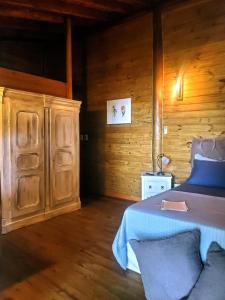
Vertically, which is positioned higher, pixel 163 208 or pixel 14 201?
pixel 163 208

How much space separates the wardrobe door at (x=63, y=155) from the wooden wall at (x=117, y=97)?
996mm

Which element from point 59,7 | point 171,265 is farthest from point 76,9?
point 171,265

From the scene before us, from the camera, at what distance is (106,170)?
5090mm

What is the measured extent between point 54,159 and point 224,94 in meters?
2.61

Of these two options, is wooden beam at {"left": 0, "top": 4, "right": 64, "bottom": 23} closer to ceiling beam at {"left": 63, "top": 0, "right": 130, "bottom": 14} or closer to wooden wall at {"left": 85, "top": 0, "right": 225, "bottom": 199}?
ceiling beam at {"left": 63, "top": 0, "right": 130, "bottom": 14}

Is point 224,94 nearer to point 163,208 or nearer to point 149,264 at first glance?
point 163,208

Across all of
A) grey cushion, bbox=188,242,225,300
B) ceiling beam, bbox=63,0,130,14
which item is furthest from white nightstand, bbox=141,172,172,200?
ceiling beam, bbox=63,0,130,14

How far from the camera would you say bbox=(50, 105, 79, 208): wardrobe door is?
3.76 m

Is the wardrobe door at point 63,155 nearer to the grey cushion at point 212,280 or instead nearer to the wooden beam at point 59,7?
the wooden beam at point 59,7

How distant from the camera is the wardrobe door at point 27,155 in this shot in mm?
3242

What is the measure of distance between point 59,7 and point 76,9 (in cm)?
34

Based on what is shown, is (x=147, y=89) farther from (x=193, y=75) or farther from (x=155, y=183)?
(x=155, y=183)

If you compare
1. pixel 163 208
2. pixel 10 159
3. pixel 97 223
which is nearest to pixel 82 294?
pixel 163 208

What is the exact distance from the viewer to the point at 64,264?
2391 millimetres
